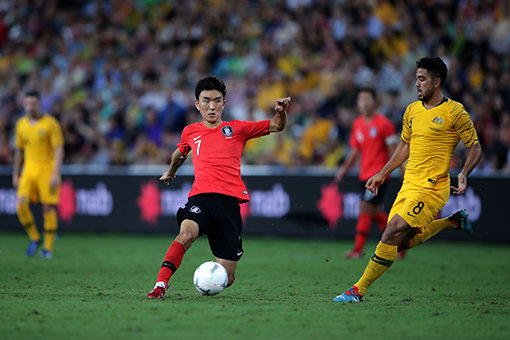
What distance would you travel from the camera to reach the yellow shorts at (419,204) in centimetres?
706

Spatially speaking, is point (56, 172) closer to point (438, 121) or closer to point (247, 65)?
point (438, 121)

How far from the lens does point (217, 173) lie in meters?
7.39

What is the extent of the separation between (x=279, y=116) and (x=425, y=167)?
142 centimetres

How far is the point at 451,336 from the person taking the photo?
5504 mm

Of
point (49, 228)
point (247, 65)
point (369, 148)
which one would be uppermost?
point (247, 65)

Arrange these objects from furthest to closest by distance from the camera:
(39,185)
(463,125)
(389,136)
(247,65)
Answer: (247,65)
(39,185)
(389,136)
(463,125)

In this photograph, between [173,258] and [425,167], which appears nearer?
[173,258]

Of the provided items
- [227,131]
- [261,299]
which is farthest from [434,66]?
[261,299]

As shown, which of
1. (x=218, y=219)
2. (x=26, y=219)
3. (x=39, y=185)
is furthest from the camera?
(x=26, y=219)

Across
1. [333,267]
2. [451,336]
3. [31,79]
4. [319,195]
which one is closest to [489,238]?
[319,195]

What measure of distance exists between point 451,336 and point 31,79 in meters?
18.7

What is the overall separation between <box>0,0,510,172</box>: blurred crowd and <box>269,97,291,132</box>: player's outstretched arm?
8096 millimetres

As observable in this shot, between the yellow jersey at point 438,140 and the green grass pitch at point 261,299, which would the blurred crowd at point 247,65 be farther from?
the yellow jersey at point 438,140

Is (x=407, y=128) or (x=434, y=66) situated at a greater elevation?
(x=434, y=66)
